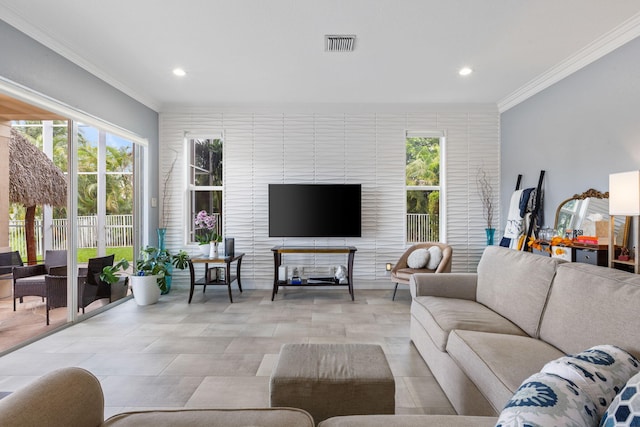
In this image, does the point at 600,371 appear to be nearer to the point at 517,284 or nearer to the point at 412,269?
the point at 517,284

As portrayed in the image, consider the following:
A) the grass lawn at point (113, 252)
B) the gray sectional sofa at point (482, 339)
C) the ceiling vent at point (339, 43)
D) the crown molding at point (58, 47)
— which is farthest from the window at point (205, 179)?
the gray sectional sofa at point (482, 339)

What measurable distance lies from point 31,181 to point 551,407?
4141 millimetres

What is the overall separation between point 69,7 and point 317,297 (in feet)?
12.7

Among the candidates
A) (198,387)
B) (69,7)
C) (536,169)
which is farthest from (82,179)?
(536,169)

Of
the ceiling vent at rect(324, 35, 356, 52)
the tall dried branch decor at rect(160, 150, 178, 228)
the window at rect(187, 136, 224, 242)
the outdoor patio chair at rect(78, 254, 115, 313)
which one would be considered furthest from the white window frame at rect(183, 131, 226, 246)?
the ceiling vent at rect(324, 35, 356, 52)

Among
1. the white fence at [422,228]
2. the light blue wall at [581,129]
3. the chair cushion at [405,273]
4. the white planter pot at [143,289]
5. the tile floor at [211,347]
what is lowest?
the tile floor at [211,347]

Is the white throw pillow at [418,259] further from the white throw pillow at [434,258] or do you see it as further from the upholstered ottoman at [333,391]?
the upholstered ottoman at [333,391]

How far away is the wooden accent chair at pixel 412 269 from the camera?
4.39 m

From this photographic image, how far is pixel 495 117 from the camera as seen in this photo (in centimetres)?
521

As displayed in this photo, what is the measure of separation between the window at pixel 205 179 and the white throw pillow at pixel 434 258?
3.01m

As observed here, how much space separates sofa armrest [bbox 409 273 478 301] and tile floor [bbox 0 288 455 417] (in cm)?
50

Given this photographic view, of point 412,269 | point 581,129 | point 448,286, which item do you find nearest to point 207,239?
point 412,269

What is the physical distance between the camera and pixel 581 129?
3.57m

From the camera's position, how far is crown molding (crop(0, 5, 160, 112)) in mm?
2730
